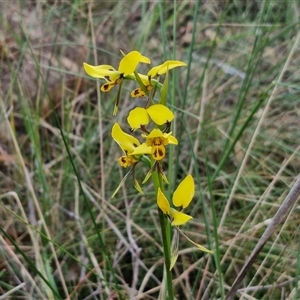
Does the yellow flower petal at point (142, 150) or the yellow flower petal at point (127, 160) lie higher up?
the yellow flower petal at point (142, 150)

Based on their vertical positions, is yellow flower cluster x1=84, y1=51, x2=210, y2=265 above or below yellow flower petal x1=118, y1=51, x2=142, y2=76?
below

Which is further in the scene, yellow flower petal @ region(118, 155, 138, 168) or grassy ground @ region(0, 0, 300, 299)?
grassy ground @ region(0, 0, 300, 299)

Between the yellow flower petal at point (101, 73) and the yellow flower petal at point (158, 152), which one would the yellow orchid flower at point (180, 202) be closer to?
the yellow flower petal at point (158, 152)

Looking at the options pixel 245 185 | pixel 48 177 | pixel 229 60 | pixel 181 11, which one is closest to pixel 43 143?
pixel 48 177

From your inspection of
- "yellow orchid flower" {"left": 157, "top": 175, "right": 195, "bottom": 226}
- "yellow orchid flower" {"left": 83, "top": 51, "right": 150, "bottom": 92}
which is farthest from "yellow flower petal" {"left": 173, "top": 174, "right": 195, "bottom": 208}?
"yellow orchid flower" {"left": 83, "top": 51, "right": 150, "bottom": 92}

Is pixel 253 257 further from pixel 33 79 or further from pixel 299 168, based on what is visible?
pixel 33 79

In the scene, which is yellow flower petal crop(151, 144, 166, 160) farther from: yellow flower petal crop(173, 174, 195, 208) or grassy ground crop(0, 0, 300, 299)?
grassy ground crop(0, 0, 300, 299)

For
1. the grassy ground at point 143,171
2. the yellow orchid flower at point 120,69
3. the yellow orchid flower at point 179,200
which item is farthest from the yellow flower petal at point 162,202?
the grassy ground at point 143,171
